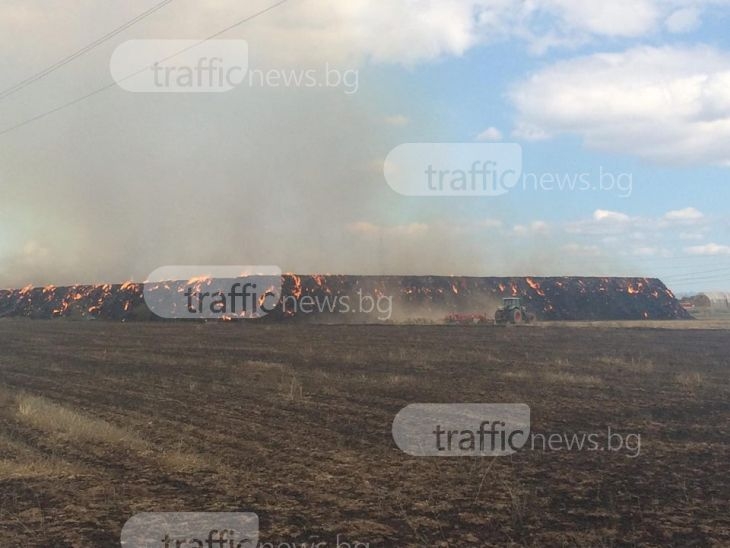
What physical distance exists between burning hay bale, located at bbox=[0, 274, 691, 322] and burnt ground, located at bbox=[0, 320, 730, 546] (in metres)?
84.7

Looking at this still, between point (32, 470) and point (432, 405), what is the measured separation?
832 cm

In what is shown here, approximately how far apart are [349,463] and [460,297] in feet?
356

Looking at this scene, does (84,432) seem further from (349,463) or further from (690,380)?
(690,380)

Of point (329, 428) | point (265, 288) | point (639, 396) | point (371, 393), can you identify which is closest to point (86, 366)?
point (371, 393)

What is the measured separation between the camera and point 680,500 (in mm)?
7215

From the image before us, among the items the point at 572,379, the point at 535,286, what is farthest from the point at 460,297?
the point at 572,379

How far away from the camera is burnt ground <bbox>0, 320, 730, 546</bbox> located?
20.7ft

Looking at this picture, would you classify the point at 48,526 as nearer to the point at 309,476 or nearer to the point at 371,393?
the point at 309,476

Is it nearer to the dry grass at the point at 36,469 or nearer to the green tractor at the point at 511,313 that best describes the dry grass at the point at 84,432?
the dry grass at the point at 36,469

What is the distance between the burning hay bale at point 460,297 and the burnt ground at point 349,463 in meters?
84.7

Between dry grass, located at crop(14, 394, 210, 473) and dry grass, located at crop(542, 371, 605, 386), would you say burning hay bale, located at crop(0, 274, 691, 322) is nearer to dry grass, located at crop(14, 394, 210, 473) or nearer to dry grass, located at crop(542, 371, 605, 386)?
dry grass, located at crop(542, 371, 605, 386)

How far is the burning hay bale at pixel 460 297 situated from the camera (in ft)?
351

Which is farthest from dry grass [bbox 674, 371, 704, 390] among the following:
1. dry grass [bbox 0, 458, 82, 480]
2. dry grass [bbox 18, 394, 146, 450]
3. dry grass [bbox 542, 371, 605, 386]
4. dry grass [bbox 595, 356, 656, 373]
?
dry grass [bbox 0, 458, 82, 480]

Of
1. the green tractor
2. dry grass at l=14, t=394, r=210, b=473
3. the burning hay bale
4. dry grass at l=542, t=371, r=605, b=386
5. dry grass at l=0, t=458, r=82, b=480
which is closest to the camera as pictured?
dry grass at l=0, t=458, r=82, b=480
